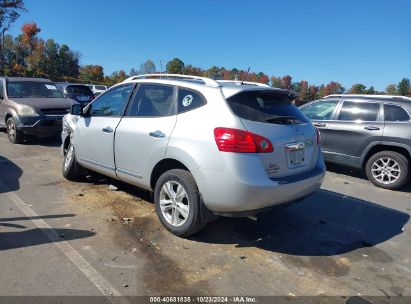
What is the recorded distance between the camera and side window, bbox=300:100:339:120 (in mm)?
8445

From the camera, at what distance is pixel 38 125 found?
32.7 feet

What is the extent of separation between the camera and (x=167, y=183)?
176 inches

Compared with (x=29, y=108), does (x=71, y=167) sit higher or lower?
lower

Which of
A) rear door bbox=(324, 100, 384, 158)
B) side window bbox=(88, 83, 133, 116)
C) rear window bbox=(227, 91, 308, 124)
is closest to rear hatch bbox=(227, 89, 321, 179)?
rear window bbox=(227, 91, 308, 124)

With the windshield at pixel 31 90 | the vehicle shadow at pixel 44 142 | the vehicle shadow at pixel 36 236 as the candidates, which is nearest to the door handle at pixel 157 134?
the vehicle shadow at pixel 36 236

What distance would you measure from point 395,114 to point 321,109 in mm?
1686

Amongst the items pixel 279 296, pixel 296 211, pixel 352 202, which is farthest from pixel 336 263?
pixel 352 202

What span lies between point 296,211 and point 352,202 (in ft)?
4.25

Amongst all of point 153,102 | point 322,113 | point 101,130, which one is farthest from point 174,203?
point 322,113

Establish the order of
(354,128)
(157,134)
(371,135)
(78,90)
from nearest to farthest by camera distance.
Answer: (157,134)
(371,135)
(354,128)
(78,90)

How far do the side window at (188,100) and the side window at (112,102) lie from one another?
109 cm

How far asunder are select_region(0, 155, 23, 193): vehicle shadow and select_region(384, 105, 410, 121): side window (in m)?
6.84

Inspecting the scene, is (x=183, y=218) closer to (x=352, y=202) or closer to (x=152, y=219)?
(x=152, y=219)

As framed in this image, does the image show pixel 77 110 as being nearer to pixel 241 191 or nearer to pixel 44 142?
pixel 241 191
